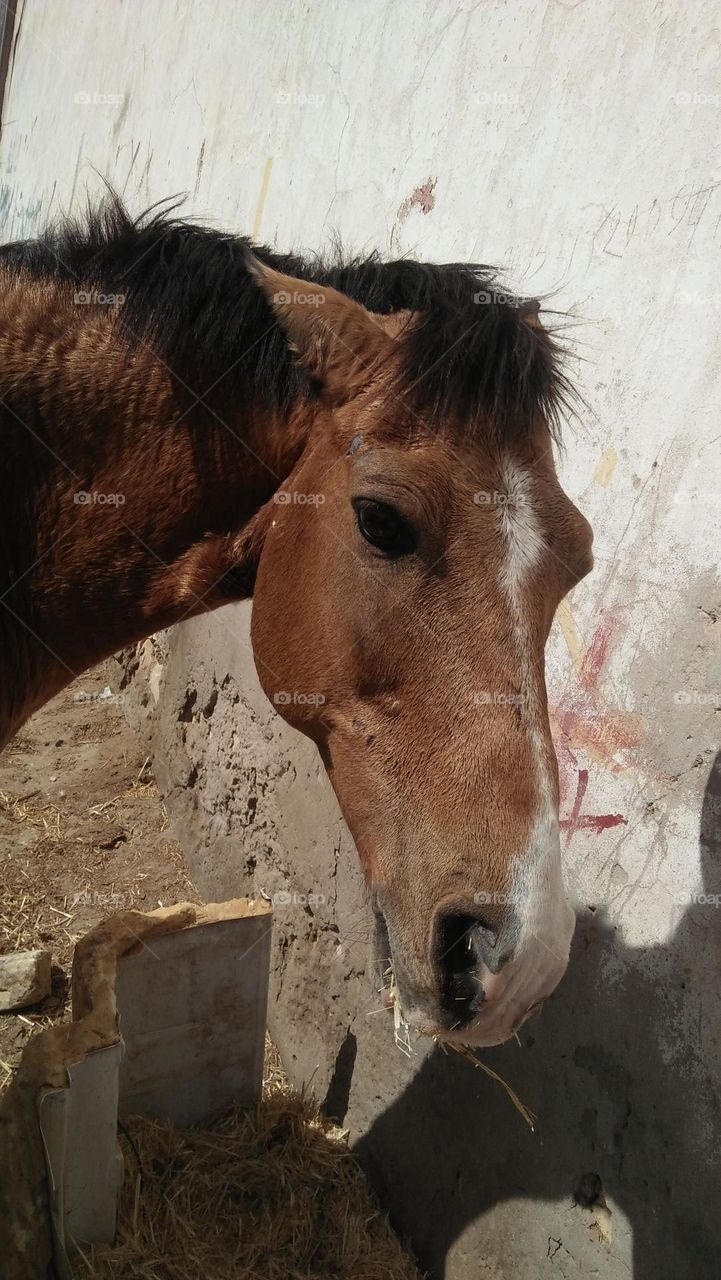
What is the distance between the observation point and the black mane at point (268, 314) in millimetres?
1854

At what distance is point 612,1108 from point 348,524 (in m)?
1.66

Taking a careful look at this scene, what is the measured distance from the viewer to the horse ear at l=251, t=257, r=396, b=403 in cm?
192

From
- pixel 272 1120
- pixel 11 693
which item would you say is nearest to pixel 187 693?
pixel 272 1120

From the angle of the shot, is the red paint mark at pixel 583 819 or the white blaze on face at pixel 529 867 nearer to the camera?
the white blaze on face at pixel 529 867

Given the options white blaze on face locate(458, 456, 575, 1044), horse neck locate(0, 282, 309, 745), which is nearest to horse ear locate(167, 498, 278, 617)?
horse neck locate(0, 282, 309, 745)

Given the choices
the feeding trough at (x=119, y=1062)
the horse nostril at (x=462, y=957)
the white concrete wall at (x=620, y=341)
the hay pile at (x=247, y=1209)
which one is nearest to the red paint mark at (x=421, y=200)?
the white concrete wall at (x=620, y=341)

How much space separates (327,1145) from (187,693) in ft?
7.64

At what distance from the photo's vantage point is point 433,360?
1849mm

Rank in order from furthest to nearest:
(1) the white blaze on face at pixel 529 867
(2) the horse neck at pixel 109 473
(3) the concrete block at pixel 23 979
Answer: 1. (3) the concrete block at pixel 23 979
2. (2) the horse neck at pixel 109 473
3. (1) the white blaze on face at pixel 529 867

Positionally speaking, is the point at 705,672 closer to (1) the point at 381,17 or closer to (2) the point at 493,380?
(2) the point at 493,380

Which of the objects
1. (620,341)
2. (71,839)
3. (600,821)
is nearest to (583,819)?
(600,821)

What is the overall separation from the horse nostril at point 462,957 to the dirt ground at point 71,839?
2297 millimetres

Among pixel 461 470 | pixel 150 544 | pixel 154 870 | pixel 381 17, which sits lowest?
pixel 154 870

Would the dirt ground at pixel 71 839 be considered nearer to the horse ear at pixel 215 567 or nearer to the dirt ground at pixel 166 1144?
the dirt ground at pixel 166 1144
